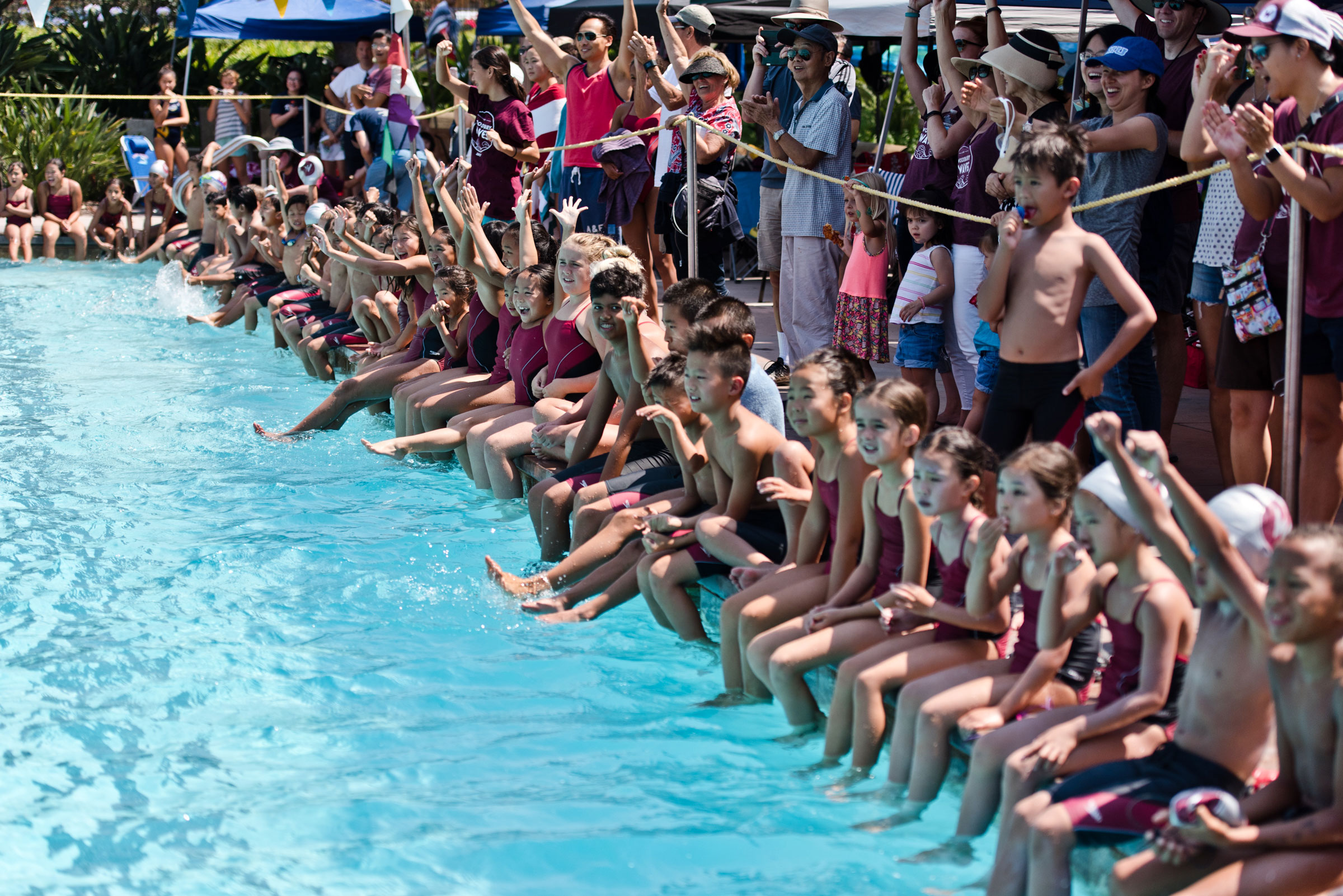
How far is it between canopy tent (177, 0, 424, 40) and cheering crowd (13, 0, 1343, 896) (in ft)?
35.4

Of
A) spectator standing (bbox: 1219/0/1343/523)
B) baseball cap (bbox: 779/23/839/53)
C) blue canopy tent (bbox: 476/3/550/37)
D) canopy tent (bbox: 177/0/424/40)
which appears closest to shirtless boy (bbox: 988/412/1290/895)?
spectator standing (bbox: 1219/0/1343/523)

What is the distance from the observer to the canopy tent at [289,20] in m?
19.4

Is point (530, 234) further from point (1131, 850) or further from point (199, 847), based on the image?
point (1131, 850)

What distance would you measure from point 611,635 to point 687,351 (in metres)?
1.21

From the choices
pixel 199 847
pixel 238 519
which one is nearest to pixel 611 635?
pixel 199 847

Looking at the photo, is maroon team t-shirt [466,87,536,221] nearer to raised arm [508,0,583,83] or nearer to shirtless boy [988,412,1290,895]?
raised arm [508,0,583,83]

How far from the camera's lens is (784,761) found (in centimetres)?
440

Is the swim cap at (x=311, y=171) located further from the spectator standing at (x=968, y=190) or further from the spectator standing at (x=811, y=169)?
the spectator standing at (x=968, y=190)

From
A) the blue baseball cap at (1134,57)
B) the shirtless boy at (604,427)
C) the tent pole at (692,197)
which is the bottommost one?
the shirtless boy at (604,427)

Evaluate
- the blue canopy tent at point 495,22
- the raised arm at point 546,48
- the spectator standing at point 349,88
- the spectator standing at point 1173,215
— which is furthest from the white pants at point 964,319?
the blue canopy tent at point 495,22

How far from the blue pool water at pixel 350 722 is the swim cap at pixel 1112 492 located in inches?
36.1

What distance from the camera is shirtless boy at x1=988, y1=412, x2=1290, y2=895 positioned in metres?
3.15

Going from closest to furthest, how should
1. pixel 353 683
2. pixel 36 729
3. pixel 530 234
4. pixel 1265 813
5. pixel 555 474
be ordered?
pixel 1265 813 < pixel 36 729 < pixel 353 683 < pixel 555 474 < pixel 530 234

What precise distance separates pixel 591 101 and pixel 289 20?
11.8 metres
